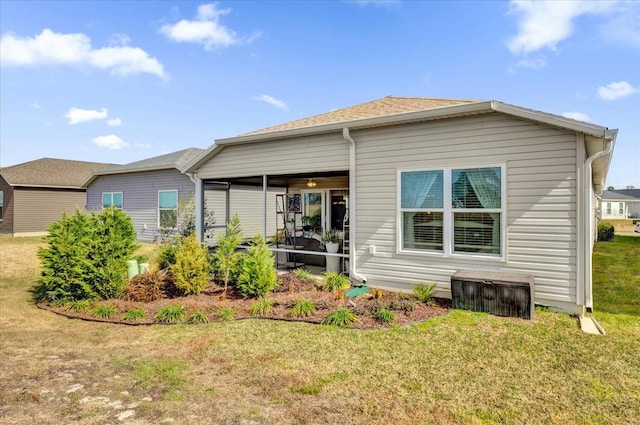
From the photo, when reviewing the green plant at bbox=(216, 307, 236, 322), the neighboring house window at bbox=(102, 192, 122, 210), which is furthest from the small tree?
the neighboring house window at bbox=(102, 192, 122, 210)

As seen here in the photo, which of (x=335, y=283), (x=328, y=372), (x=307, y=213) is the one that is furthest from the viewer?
(x=307, y=213)

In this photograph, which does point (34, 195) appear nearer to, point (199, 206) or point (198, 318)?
point (199, 206)

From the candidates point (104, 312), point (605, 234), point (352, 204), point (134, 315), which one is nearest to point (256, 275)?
point (134, 315)

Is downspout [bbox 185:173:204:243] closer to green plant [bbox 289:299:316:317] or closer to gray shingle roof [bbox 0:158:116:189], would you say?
green plant [bbox 289:299:316:317]

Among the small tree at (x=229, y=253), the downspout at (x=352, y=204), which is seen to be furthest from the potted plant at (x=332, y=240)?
the small tree at (x=229, y=253)

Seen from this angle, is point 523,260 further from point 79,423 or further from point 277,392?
point 79,423

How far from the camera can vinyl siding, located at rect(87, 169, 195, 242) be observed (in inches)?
577

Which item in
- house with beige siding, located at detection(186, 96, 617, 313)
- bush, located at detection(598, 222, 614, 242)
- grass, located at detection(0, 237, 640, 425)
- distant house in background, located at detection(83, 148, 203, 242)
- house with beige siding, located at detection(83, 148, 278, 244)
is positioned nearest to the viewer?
grass, located at detection(0, 237, 640, 425)

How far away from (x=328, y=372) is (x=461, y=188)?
4.13 metres

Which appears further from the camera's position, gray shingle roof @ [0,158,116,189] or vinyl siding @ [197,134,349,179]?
gray shingle roof @ [0,158,116,189]

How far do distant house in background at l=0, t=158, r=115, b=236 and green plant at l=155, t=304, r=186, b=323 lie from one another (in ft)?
59.1

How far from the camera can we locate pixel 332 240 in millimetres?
9055

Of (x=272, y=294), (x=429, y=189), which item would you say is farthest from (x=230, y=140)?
(x=429, y=189)

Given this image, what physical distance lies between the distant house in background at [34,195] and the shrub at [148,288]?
53.0 ft
